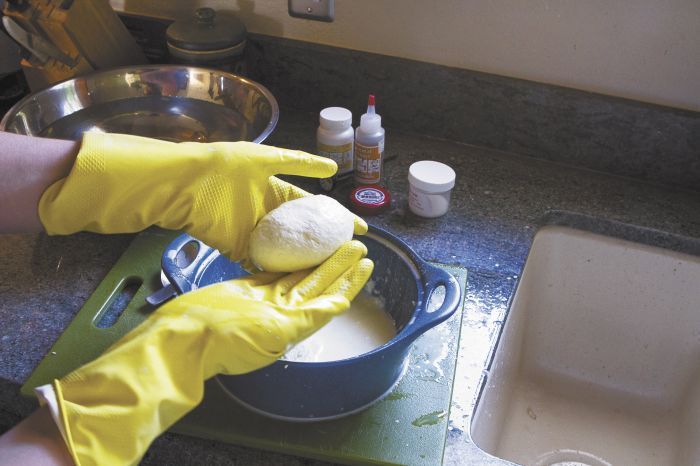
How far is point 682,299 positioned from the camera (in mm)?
1129

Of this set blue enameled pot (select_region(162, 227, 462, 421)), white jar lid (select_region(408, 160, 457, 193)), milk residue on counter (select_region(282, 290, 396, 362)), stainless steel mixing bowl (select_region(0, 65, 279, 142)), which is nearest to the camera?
blue enameled pot (select_region(162, 227, 462, 421))

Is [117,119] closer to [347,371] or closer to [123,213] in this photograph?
[123,213]

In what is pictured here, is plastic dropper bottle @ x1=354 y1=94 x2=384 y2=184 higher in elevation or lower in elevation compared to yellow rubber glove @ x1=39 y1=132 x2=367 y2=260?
lower

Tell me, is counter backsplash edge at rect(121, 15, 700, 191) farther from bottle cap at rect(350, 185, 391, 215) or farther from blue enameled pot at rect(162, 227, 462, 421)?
blue enameled pot at rect(162, 227, 462, 421)

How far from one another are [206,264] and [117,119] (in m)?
0.50

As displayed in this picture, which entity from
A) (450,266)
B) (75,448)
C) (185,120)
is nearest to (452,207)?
(450,266)

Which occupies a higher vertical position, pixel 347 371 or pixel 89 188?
pixel 89 188

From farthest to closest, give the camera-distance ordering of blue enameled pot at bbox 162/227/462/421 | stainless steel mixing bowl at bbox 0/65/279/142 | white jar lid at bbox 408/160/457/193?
stainless steel mixing bowl at bbox 0/65/279/142
white jar lid at bbox 408/160/457/193
blue enameled pot at bbox 162/227/462/421

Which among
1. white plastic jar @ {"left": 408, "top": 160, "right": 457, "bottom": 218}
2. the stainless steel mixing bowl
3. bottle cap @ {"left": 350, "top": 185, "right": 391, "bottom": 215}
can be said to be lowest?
bottle cap @ {"left": 350, "top": 185, "right": 391, "bottom": 215}

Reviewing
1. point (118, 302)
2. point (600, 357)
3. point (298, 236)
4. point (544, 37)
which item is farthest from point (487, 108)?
point (118, 302)

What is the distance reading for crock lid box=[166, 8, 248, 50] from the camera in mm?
1234

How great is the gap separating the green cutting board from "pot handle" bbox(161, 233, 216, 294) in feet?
0.32

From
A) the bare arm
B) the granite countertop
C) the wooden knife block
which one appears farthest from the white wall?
the bare arm

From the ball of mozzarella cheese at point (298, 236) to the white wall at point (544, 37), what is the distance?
558 mm
